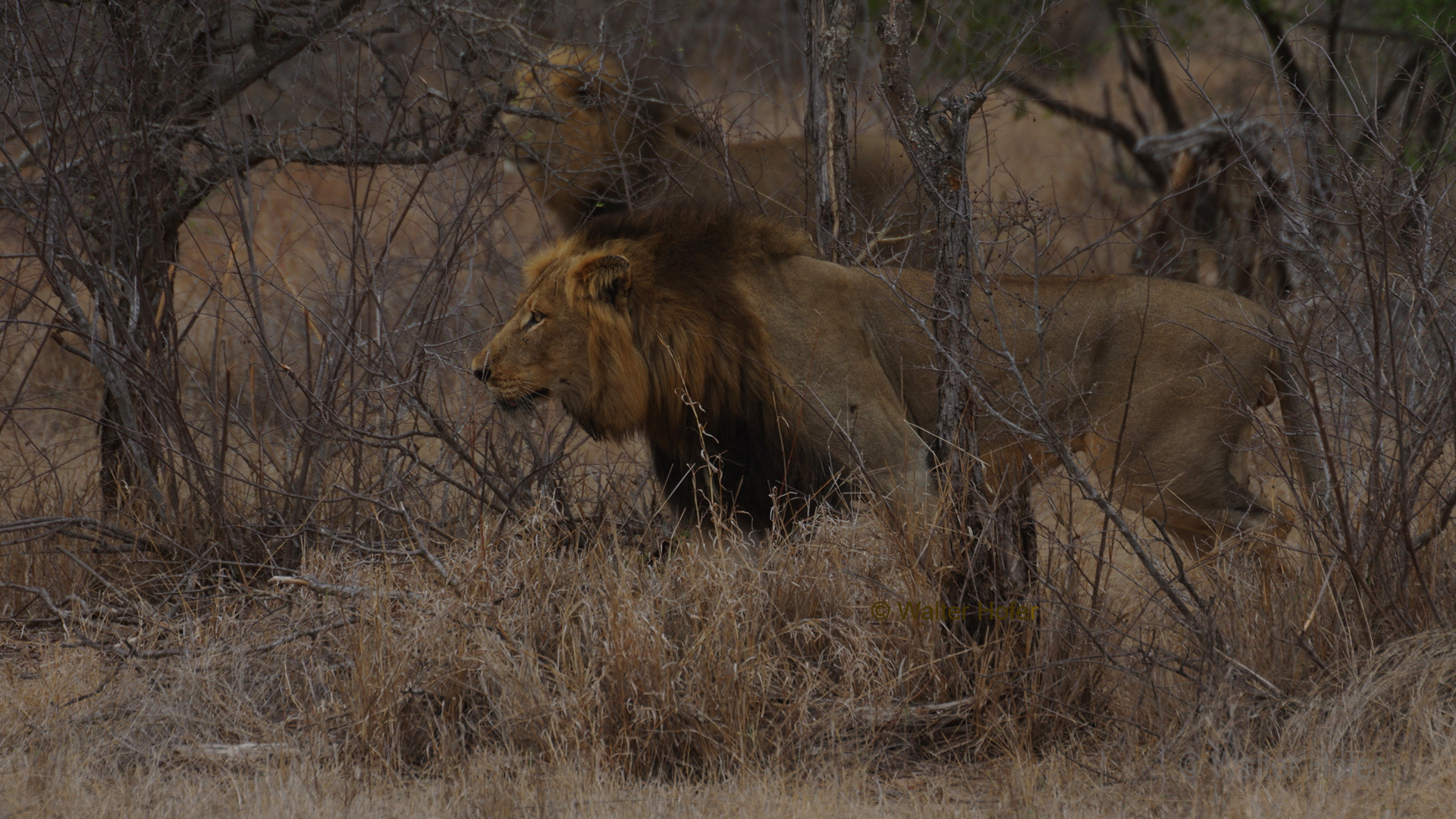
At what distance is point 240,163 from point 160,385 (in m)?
1.26

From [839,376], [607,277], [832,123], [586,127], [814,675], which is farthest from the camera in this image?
[586,127]

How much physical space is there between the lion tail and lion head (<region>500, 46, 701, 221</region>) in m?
2.86

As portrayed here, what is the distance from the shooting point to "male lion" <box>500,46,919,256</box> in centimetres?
603

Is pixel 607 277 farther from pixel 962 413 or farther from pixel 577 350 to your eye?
pixel 962 413

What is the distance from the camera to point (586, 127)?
659 cm

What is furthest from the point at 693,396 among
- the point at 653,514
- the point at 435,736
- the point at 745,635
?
the point at 435,736

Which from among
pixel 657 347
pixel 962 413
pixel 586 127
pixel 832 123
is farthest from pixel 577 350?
pixel 586 127

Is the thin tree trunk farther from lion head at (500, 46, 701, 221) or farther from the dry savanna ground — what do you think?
the dry savanna ground

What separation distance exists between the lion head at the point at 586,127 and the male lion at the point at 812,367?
1.15 m

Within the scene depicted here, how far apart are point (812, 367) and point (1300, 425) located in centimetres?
167

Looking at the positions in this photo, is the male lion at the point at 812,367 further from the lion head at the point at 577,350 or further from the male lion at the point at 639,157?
the male lion at the point at 639,157

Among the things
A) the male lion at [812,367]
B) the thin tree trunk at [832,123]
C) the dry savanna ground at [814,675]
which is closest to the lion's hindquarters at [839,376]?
the male lion at [812,367]

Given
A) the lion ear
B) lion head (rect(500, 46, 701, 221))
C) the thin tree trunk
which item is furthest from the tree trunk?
lion head (rect(500, 46, 701, 221))

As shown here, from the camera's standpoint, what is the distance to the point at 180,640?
4281 mm
